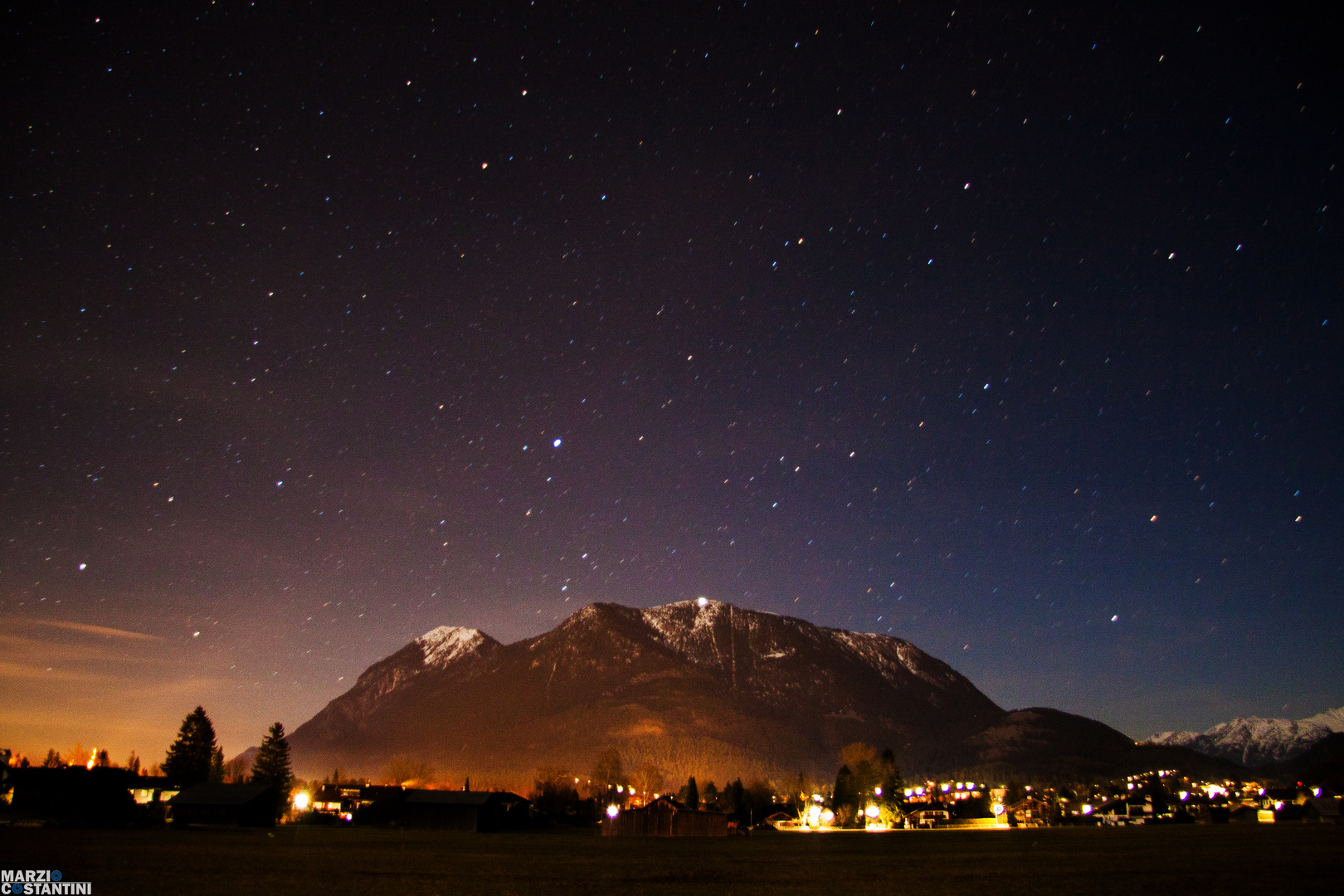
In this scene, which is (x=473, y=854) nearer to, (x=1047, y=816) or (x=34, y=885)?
(x=34, y=885)

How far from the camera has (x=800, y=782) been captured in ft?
570

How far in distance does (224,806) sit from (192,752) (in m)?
31.6

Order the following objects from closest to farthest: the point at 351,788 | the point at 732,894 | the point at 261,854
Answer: the point at 732,894 → the point at 261,854 → the point at 351,788

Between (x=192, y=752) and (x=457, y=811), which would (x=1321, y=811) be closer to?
(x=457, y=811)

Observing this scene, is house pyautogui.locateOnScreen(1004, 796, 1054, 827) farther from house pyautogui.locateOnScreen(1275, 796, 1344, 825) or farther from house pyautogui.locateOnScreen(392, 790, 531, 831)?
house pyautogui.locateOnScreen(392, 790, 531, 831)

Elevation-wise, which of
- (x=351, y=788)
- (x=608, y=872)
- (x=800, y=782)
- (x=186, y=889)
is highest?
(x=186, y=889)

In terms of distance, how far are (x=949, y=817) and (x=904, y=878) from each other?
333 ft

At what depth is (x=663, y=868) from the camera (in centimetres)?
3073

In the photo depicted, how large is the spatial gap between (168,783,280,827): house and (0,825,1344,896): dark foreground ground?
2956 centimetres

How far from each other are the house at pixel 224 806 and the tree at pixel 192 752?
2389 cm

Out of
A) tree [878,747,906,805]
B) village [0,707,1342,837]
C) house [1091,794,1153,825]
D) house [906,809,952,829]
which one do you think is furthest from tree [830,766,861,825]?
house [1091,794,1153,825]

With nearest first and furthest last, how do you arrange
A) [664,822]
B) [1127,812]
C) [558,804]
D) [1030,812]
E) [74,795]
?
[74,795] → [664,822] → [558,804] → [1127,812] → [1030,812]

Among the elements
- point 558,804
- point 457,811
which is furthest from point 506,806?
point 558,804

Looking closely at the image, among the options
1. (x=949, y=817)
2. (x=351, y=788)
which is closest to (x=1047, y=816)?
(x=949, y=817)
